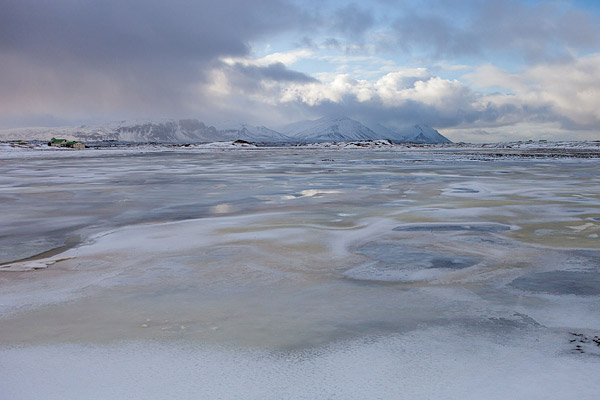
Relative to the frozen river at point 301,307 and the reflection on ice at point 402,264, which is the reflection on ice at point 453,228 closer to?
the frozen river at point 301,307

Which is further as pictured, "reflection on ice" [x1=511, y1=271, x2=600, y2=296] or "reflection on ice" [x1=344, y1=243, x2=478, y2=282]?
"reflection on ice" [x1=344, y1=243, x2=478, y2=282]

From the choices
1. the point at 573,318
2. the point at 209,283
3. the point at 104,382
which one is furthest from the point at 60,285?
the point at 573,318

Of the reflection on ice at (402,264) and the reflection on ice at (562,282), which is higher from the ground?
the reflection on ice at (562,282)

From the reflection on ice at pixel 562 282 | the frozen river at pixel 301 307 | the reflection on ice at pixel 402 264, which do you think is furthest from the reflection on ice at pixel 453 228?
the reflection on ice at pixel 562 282

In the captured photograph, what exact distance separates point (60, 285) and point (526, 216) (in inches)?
301

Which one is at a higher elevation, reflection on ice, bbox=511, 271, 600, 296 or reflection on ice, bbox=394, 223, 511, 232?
reflection on ice, bbox=394, 223, 511, 232

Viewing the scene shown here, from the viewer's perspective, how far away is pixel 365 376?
9.04 ft

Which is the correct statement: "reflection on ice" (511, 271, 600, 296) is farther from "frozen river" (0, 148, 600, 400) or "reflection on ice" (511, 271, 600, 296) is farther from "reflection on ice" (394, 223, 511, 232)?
"reflection on ice" (394, 223, 511, 232)

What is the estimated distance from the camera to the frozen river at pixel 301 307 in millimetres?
2738

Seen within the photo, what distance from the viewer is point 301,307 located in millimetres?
3955

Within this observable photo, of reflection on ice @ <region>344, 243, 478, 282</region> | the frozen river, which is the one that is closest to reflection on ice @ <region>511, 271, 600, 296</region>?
the frozen river

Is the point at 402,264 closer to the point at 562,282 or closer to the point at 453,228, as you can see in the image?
the point at 562,282

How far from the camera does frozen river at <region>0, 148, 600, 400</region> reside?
108 inches

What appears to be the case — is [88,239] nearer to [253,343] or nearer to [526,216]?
[253,343]
